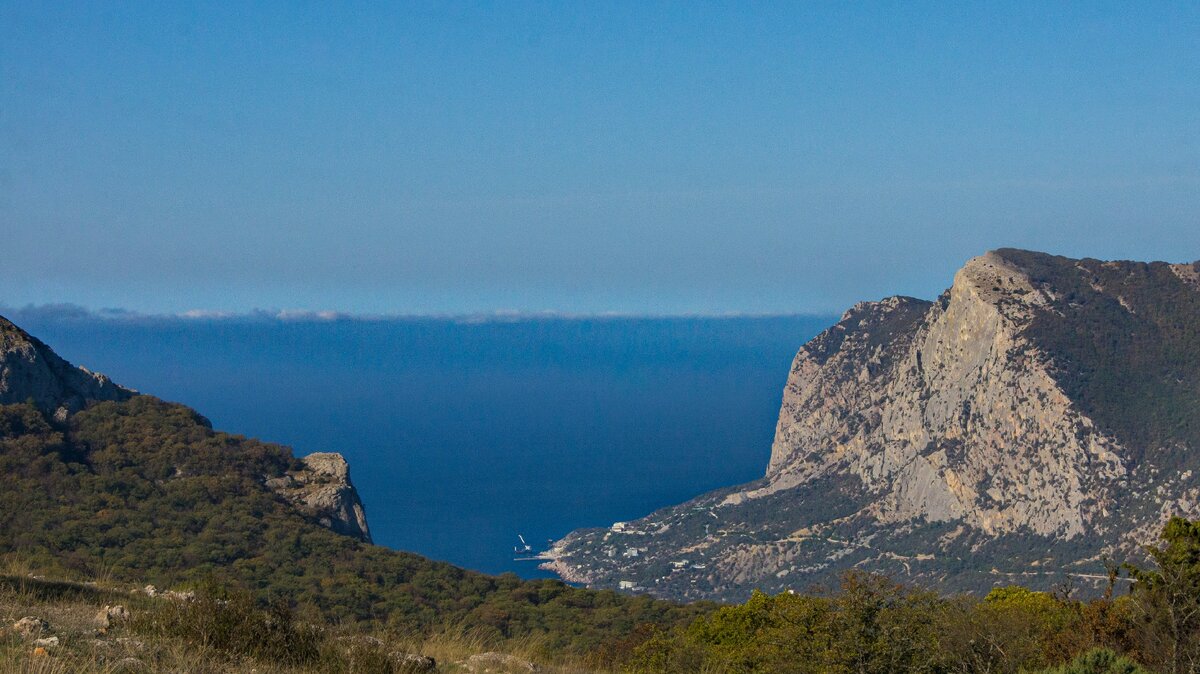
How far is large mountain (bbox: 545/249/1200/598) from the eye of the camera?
102375 millimetres

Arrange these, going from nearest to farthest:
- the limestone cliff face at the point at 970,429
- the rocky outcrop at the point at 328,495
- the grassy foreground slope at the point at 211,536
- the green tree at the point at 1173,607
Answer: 1. the green tree at the point at 1173,607
2. the grassy foreground slope at the point at 211,536
3. the rocky outcrop at the point at 328,495
4. the limestone cliff face at the point at 970,429

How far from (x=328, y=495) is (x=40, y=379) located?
11876 millimetres

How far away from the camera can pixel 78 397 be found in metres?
44.1

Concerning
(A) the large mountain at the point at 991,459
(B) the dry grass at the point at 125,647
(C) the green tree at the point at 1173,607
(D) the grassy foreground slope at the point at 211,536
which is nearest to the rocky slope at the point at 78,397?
(D) the grassy foreground slope at the point at 211,536

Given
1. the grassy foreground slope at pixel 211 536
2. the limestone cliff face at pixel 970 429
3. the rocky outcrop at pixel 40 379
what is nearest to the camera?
the grassy foreground slope at pixel 211 536

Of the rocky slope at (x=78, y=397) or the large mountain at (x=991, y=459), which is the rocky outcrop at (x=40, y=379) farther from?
the large mountain at (x=991, y=459)

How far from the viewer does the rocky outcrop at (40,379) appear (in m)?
41.0

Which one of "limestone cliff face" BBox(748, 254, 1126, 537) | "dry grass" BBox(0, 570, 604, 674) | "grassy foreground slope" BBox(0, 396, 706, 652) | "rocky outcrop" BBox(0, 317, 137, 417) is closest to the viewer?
"dry grass" BBox(0, 570, 604, 674)

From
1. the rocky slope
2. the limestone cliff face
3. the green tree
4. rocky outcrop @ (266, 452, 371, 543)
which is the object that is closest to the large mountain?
the limestone cliff face

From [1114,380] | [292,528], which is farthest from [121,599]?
[1114,380]

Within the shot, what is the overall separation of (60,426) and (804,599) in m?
33.9

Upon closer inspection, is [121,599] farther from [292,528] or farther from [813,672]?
[292,528]

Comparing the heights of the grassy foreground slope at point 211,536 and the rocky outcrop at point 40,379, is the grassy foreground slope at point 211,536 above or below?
below

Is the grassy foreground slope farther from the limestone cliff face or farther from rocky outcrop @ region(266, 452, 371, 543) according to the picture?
the limestone cliff face
